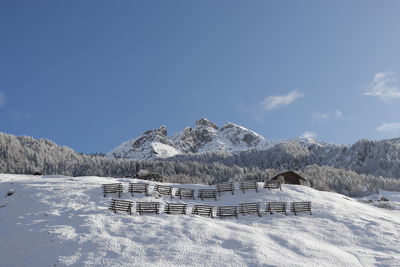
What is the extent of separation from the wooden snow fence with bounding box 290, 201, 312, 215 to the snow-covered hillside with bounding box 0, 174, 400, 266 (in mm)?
1002

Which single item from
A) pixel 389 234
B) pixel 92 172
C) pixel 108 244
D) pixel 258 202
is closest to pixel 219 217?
pixel 258 202

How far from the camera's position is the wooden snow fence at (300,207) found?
4046 cm

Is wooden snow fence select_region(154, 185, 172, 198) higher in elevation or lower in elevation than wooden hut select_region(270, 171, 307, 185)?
lower

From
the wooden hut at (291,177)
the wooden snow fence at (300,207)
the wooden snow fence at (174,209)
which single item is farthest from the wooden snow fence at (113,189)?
the wooden hut at (291,177)

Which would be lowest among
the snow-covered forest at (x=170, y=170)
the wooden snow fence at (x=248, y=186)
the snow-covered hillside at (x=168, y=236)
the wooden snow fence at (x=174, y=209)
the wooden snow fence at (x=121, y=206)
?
the snow-covered hillside at (x=168, y=236)

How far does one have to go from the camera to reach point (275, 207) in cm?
4084

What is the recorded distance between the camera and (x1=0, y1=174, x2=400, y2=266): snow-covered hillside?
84.0 feet

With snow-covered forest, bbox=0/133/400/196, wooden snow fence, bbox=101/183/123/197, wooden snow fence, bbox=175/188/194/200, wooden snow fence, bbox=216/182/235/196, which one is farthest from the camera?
snow-covered forest, bbox=0/133/400/196

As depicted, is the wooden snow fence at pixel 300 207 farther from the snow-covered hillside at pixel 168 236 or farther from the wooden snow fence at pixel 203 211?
the wooden snow fence at pixel 203 211

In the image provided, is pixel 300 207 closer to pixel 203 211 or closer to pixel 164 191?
pixel 203 211

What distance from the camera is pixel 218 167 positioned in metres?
195

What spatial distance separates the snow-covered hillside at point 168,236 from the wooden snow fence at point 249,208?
812 mm

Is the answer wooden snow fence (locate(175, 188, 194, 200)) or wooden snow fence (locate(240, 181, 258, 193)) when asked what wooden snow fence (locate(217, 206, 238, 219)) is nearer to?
wooden snow fence (locate(175, 188, 194, 200))

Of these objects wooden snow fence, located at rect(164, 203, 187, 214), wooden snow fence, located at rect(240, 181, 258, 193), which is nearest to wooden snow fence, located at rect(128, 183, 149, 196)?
wooden snow fence, located at rect(164, 203, 187, 214)
